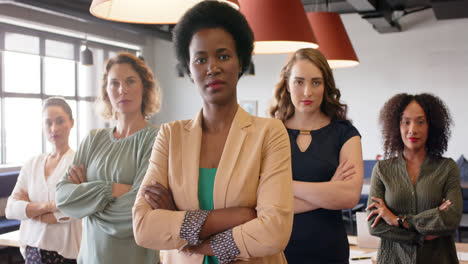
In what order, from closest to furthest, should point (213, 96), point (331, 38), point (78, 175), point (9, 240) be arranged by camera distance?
point (213, 96), point (78, 175), point (331, 38), point (9, 240)

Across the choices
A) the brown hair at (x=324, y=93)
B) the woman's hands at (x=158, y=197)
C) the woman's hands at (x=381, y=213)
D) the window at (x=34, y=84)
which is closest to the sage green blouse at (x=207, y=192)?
the woman's hands at (x=158, y=197)

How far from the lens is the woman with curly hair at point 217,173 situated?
1.48m

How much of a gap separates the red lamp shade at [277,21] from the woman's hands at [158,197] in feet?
3.03

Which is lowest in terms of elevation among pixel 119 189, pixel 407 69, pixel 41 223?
pixel 41 223

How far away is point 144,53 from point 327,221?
11.6 meters

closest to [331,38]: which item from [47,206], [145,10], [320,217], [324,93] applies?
[324,93]

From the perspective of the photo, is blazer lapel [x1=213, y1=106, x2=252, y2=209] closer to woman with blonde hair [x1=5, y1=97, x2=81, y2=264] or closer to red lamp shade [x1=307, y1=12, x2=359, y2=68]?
red lamp shade [x1=307, y1=12, x2=359, y2=68]

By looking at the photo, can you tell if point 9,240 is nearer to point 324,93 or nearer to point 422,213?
point 324,93

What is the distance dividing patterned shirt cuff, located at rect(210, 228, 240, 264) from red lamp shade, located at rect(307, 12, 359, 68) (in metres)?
1.79

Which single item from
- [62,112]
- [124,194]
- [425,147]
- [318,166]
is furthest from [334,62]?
[62,112]

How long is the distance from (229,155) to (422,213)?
1.53 meters

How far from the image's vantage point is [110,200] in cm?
225

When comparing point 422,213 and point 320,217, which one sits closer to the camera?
point 320,217

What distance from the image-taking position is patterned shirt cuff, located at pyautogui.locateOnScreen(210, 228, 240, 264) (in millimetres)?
1463
